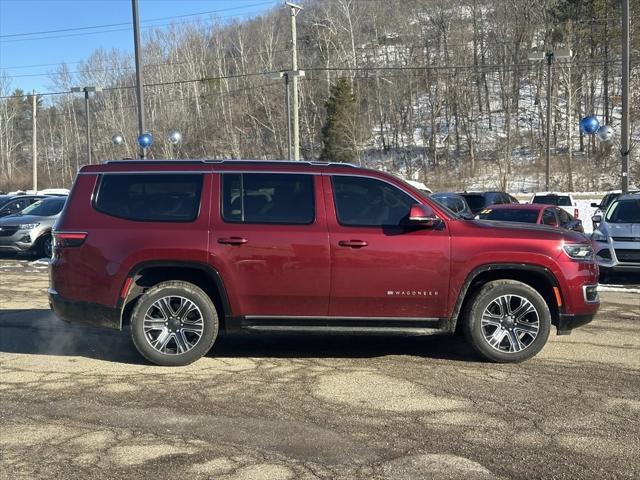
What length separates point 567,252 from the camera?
676cm

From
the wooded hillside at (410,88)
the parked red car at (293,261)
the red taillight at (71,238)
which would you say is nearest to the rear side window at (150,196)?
the parked red car at (293,261)

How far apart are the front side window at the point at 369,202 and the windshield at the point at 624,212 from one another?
27.0 ft

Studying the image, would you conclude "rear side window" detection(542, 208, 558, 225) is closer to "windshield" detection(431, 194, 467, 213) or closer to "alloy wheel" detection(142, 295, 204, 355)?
"windshield" detection(431, 194, 467, 213)

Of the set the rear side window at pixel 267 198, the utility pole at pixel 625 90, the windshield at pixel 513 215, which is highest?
the utility pole at pixel 625 90

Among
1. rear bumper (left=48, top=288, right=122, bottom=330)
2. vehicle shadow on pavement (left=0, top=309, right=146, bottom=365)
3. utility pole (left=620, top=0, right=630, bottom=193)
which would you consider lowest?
vehicle shadow on pavement (left=0, top=309, right=146, bottom=365)

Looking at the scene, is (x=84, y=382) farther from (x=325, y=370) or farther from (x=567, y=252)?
(x=567, y=252)

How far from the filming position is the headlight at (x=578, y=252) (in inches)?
266

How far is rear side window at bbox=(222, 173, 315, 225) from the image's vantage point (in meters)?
6.70

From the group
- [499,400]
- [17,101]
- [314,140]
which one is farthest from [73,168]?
[499,400]

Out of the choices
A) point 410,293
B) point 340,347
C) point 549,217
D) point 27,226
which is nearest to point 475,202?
point 549,217

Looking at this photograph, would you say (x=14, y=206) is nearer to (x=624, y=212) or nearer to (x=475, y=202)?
(x=475, y=202)

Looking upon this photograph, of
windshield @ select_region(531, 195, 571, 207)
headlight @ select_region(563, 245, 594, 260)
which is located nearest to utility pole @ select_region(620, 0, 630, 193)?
windshield @ select_region(531, 195, 571, 207)

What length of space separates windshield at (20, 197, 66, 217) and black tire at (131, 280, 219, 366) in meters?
12.3

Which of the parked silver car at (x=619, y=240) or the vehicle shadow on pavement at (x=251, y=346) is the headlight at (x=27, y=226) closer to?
the vehicle shadow on pavement at (x=251, y=346)
